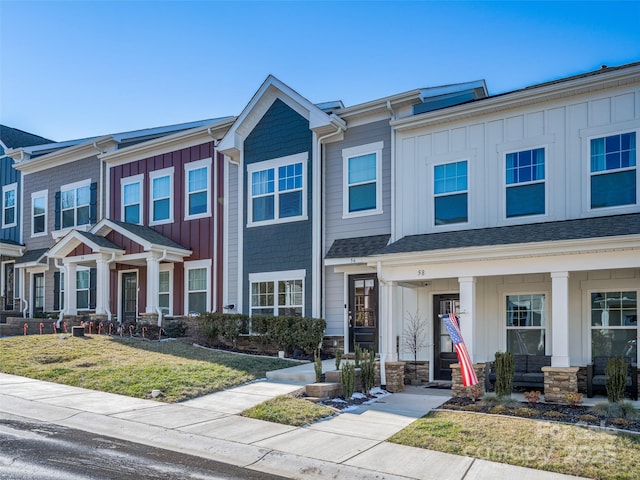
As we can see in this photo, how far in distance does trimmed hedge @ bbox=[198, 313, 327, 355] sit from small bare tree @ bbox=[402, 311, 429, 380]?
246 cm

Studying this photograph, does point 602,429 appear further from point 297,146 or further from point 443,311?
point 297,146

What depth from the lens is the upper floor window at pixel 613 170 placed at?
40.1 feet

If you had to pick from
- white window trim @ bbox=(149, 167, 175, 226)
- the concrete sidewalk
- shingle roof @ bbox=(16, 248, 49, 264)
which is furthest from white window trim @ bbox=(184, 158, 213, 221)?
the concrete sidewalk

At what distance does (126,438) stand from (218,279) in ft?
35.0

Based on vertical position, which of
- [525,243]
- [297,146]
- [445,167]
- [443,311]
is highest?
[297,146]

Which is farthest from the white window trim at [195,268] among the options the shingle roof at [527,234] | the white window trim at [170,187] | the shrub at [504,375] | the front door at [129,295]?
the shrub at [504,375]

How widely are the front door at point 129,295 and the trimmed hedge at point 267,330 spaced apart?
4.51 m

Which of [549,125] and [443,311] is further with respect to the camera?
[443,311]

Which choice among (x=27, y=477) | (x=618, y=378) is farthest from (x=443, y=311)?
(x=27, y=477)

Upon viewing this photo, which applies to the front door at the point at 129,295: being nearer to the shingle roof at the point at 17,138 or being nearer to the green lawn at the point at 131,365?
the green lawn at the point at 131,365

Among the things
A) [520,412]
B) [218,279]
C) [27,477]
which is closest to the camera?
[27,477]

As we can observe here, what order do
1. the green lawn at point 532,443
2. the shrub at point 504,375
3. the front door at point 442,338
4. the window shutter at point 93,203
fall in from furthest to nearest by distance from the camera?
the window shutter at point 93,203 → the front door at point 442,338 → the shrub at point 504,375 → the green lawn at point 532,443

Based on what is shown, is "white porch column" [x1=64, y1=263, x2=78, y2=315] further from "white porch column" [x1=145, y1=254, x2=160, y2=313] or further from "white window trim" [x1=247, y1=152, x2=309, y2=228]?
"white window trim" [x1=247, y1=152, x2=309, y2=228]

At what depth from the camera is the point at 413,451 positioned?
26.5 ft
